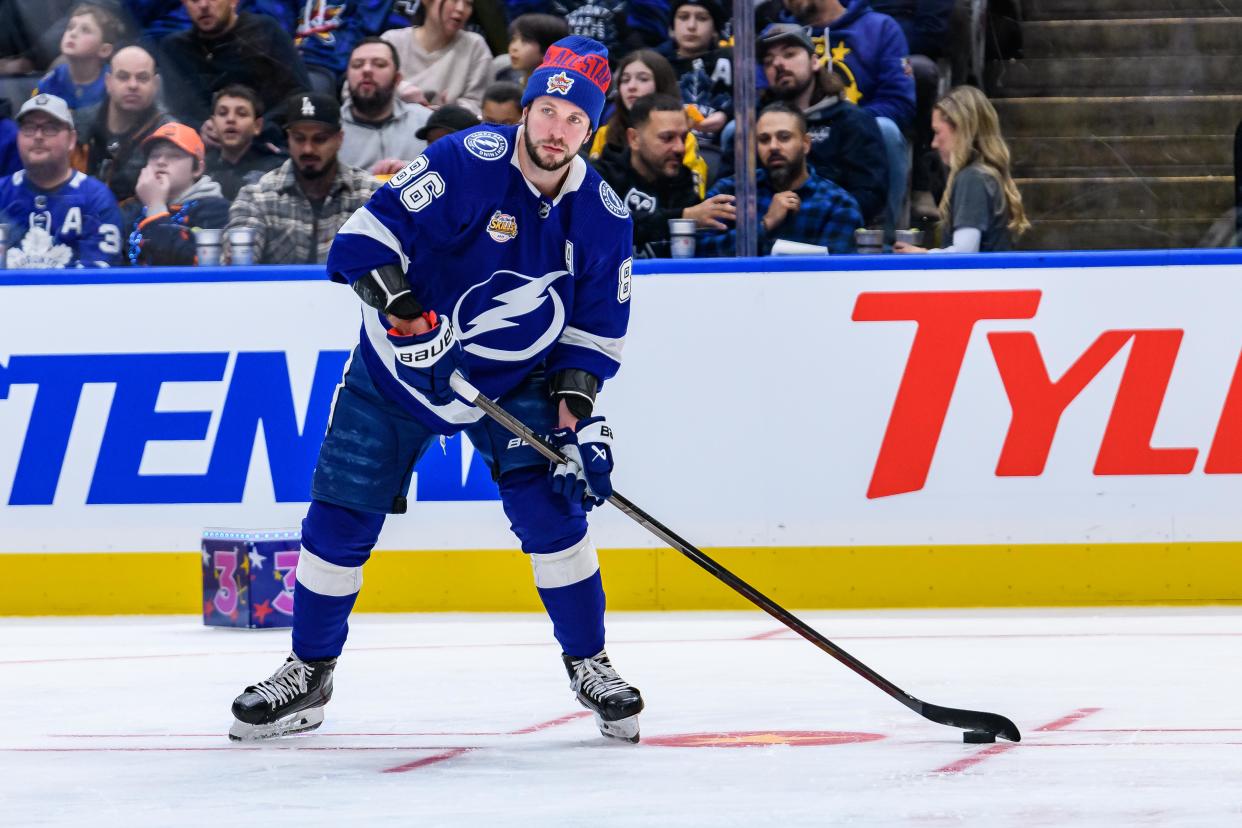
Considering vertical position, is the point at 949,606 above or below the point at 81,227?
below

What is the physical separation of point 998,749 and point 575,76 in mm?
1436

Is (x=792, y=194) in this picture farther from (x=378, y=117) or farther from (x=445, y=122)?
(x=378, y=117)

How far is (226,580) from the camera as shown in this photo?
19.1 feet

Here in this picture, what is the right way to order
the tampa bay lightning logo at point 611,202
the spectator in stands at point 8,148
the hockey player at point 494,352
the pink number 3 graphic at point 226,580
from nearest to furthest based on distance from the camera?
the hockey player at point 494,352 → the tampa bay lightning logo at point 611,202 → the pink number 3 graphic at point 226,580 → the spectator in stands at point 8,148

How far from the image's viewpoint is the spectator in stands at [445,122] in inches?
244

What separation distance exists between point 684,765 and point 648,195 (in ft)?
10.0

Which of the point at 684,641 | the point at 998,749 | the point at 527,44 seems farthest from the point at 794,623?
the point at 527,44

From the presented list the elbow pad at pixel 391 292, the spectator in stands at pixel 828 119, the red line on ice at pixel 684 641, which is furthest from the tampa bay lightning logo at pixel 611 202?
the spectator in stands at pixel 828 119

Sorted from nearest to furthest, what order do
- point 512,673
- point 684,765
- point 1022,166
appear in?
point 684,765 → point 512,673 → point 1022,166

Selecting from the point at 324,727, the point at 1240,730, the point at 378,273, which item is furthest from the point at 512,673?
the point at 1240,730

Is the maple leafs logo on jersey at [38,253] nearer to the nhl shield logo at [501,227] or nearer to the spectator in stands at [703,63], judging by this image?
the spectator in stands at [703,63]

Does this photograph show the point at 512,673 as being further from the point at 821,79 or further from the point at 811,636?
the point at 821,79

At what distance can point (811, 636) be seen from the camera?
12.2 feet

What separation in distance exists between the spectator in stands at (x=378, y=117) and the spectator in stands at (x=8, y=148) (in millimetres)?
1064
